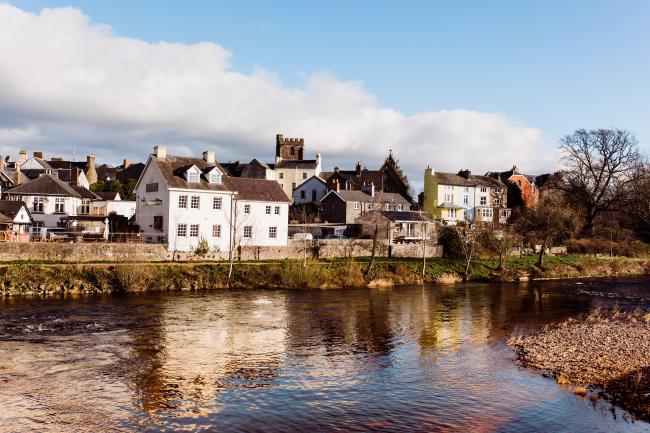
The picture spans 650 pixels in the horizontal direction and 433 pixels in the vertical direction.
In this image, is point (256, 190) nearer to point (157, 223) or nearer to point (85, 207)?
point (157, 223)

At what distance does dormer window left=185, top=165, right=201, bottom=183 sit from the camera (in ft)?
188

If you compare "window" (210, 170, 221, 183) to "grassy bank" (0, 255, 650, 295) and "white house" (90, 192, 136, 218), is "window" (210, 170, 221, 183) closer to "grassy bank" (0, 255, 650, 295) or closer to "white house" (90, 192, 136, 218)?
"grassy bank" (0, 255, 650, 295)

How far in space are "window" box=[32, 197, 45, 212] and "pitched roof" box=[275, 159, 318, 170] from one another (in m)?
47.1

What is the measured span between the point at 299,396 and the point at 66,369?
9.67 m

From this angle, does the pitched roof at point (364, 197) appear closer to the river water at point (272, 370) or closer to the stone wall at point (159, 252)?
the stone wall at point (159, 252)

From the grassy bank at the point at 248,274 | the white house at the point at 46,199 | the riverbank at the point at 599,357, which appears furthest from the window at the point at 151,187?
the riverbank at the point at 599,357

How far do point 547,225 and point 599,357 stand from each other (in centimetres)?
4827

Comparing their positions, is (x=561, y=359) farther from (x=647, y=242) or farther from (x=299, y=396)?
(x=647, y=242)

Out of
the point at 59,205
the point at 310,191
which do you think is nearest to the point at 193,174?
the point at 59,205

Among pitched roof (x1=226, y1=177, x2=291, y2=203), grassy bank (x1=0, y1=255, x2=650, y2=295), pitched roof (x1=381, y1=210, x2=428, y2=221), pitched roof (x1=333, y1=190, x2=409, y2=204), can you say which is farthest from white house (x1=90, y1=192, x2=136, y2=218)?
grassy bank (x1=0, y1=255, x2=650, y2=295)

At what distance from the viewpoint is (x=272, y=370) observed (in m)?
24.7

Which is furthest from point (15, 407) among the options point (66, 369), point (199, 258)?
point (199, 258)

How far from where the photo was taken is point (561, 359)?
26094 mm

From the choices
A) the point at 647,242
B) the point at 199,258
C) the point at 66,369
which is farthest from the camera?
the point at 647,242
